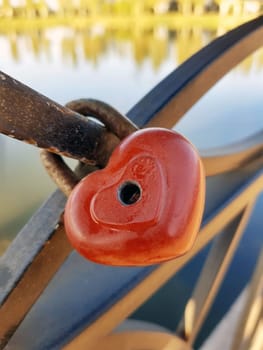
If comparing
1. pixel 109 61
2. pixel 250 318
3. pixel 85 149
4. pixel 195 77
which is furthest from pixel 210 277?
pixel 109 61

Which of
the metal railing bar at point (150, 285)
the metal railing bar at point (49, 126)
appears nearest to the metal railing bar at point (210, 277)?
the metal railing bar at point (150, 285)

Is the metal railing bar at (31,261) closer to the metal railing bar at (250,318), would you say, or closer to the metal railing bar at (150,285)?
the metal railing bar at (150,285)

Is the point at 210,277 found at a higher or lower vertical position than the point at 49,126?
lower

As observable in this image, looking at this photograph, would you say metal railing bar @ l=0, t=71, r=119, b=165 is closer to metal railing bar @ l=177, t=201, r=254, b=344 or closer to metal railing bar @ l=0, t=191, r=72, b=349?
metal railing bar @ l=0, t=191, r=72, b=349

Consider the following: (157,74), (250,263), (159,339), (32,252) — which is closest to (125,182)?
(32,252)

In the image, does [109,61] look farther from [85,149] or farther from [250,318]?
[85,149]
